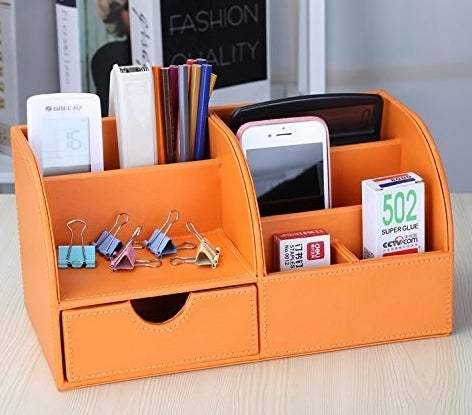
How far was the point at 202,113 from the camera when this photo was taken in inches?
52.7

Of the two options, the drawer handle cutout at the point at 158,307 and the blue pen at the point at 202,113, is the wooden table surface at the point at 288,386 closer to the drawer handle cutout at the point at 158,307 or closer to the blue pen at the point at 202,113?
the drawer handle cutout at the point at 158,307

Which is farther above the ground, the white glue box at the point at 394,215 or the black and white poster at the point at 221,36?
the black and white poster at the point at 221,36

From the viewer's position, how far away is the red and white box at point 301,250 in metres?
1.26

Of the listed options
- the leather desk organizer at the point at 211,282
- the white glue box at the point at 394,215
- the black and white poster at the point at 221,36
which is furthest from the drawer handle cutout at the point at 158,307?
the black and white poster at the point at 221,36

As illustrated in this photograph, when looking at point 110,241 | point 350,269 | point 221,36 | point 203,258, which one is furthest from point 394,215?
point 221,36

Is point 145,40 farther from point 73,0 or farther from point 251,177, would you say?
point 251,177

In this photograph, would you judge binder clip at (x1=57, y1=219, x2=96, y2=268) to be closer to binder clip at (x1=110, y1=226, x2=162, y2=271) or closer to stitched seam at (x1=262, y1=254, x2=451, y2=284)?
binder clip at (x1=110, y1=226, x2=162, y2=271)

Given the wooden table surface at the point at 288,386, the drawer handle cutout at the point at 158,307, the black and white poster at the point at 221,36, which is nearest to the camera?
the wooden table surface at the point at 288,386

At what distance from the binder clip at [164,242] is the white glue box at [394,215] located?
0.21m

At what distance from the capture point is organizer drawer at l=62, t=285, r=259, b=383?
3.86ft

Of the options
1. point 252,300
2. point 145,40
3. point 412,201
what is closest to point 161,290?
point 252,300

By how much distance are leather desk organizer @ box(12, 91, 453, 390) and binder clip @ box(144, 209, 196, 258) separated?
1 cm

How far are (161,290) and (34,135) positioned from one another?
25cm

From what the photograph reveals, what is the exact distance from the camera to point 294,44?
260cm
